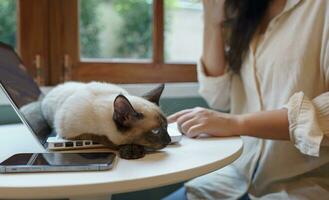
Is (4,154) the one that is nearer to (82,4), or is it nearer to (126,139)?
(126,139)

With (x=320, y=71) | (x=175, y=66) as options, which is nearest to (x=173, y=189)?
(x=175, y=66)

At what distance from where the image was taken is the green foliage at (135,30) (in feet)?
4.87

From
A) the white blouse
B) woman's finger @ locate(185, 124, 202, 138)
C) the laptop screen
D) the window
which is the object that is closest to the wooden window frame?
the window

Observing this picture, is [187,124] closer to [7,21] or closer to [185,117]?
[185,117]

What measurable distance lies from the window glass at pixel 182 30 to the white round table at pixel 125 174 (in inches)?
34.0

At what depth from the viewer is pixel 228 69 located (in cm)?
120

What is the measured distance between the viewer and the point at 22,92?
0.86 meters

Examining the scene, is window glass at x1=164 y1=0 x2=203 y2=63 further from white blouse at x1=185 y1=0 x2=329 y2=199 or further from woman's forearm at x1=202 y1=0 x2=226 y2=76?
white blouse at x1=185 y1=0 x2=329 y2=199

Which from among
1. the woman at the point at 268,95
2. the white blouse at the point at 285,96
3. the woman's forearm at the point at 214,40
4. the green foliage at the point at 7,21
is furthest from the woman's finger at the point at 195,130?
the green foliage at the point at 7,21

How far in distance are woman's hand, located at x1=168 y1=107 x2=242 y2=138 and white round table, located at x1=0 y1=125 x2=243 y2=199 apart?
0.13 ft

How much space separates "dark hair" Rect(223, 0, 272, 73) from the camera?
116 centimetres

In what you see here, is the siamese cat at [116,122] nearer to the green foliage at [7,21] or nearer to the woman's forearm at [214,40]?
the woman's forearm at [214,40]

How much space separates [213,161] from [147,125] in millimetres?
141

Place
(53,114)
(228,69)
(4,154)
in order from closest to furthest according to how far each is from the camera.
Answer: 1. (4,154)
2. (53,114)
3. (228,69)
